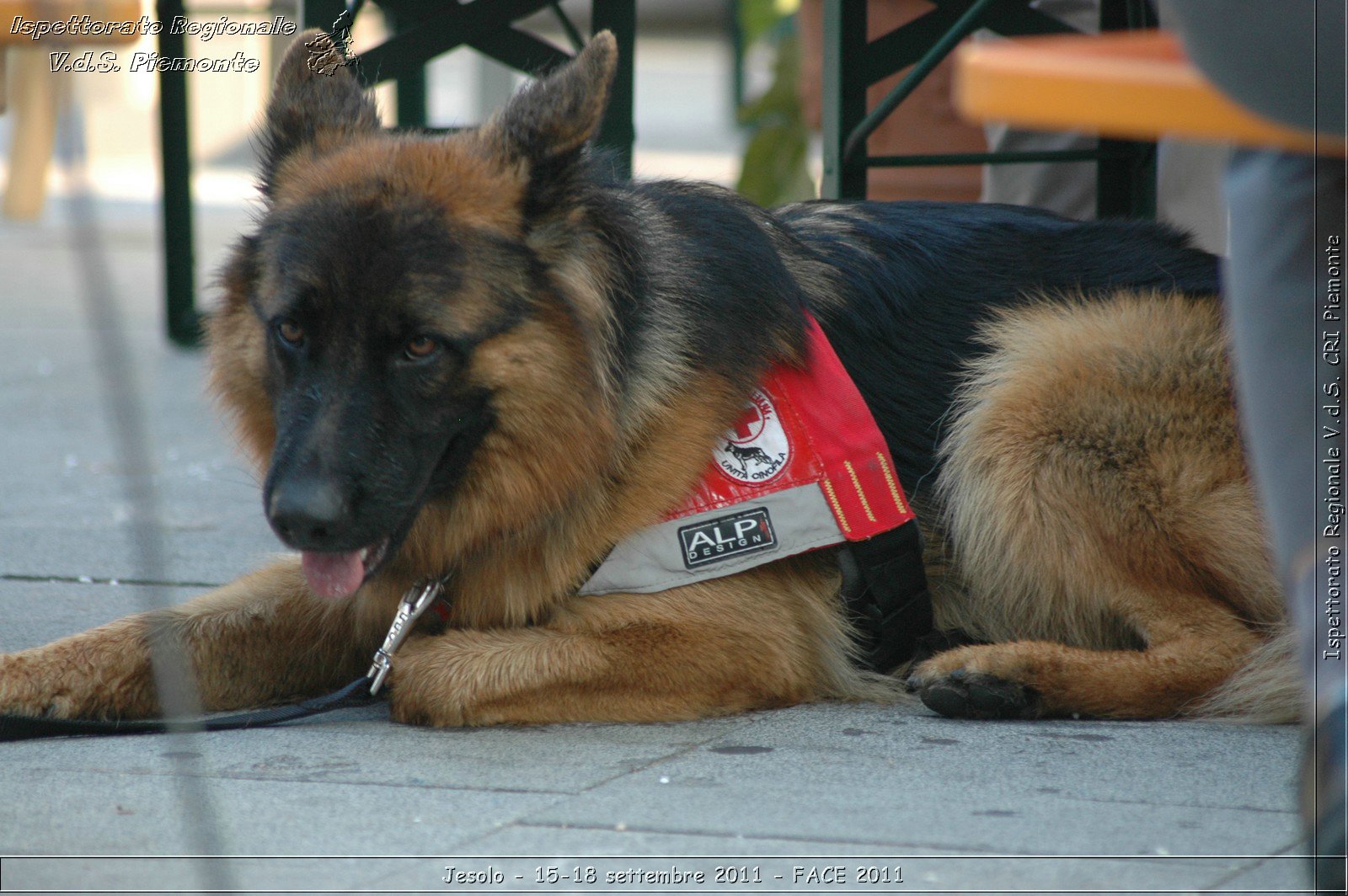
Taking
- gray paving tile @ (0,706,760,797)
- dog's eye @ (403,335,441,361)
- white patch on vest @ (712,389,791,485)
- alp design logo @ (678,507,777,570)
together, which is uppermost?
dog's eye @ (403,335,441,361)

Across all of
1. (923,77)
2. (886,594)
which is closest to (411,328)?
(886,594)

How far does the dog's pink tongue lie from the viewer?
125 inches

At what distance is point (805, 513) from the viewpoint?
350 centimetres

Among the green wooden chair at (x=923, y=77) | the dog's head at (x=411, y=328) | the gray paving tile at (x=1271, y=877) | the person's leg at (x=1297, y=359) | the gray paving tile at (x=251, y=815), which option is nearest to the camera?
the person's leg at (x=1297, y=359)

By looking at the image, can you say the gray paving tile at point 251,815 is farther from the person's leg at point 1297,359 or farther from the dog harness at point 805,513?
the person's leg at point 1297,359

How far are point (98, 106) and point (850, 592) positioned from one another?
1553 centimetres

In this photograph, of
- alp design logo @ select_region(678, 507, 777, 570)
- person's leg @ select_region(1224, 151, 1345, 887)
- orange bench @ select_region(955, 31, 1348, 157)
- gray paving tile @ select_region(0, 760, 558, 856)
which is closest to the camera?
orange bench @ select_region(955, 31, 1348, 157)

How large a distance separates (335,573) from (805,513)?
1.09 meters

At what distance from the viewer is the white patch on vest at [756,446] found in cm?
350

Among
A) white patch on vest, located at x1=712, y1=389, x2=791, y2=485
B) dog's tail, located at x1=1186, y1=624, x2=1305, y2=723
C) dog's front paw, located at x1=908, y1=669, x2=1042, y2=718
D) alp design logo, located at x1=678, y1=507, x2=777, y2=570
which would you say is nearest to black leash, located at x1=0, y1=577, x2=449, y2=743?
alp design logo, located at x1=678, y1=507, x2=777, y2=570

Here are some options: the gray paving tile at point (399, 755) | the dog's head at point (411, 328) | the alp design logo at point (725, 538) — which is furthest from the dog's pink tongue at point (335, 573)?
the alp design logo at point (725, 538)

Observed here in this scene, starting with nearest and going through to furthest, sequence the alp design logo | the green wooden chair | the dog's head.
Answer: the dog's head
the alp design logo
the green wooden chair

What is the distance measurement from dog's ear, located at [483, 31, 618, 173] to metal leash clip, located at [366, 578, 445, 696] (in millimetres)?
1005

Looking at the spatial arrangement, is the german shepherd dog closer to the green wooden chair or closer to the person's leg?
the person's leg
